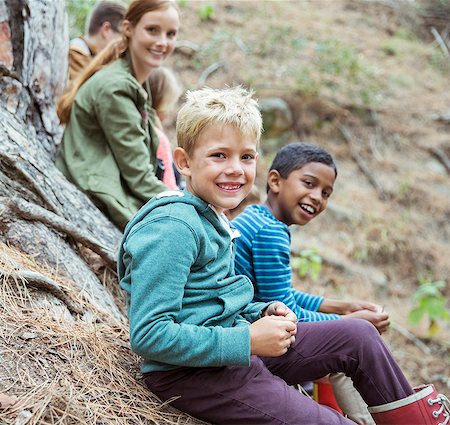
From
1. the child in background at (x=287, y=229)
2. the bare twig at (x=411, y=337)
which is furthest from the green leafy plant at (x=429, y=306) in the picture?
the child in background at (x=287, y=229)

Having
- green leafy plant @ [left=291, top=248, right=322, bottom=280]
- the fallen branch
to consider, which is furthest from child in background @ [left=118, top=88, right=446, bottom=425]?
green leafy plant @ [left=291, top=248, right=322, bottom=280]

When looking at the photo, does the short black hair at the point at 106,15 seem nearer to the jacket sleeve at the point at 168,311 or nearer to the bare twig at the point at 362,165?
the jacket sleeve at the point at 168,311

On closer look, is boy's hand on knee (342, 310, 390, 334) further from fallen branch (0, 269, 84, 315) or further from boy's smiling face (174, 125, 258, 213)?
fallen branch (0, 269, 84, 315)

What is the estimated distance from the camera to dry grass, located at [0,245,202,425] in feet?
6.08

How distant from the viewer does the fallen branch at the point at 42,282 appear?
8.06ft

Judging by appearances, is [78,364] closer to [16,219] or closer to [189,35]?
[16,219]

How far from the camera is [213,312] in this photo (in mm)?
2078

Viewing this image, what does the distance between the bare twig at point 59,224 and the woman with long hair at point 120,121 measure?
0.42 meters

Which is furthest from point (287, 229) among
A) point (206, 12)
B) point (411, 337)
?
point (206, 12)

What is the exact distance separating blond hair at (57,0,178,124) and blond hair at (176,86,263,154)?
176 centimetres

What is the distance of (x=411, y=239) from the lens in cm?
695

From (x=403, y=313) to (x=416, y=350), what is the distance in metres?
0.53

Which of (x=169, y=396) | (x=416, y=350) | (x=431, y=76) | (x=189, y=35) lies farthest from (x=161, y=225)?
(x=431, y=76)

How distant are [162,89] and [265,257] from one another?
7.05ft
